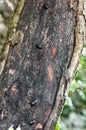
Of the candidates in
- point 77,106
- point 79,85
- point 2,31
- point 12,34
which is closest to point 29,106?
point 12,34

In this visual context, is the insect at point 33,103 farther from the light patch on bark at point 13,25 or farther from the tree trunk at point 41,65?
the light patch on bark at point 13,25

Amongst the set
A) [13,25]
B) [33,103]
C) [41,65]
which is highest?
[13,25]

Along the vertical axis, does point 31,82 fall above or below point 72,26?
below

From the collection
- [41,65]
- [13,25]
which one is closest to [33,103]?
[41,65]

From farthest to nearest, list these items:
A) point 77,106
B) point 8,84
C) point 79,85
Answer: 1. point 77,106
2. point 79,85
3. point 8,84

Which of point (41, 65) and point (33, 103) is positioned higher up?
point (41, 65)

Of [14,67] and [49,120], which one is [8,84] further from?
[49,120]

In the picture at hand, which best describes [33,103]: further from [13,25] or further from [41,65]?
[13,25]

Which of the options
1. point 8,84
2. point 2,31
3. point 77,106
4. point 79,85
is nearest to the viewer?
point 8,84

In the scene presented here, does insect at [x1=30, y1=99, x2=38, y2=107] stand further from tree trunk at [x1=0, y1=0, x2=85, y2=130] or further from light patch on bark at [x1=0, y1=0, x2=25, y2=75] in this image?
light patch on bark at [x1=0, y1=0, x2=25, y2=75]
